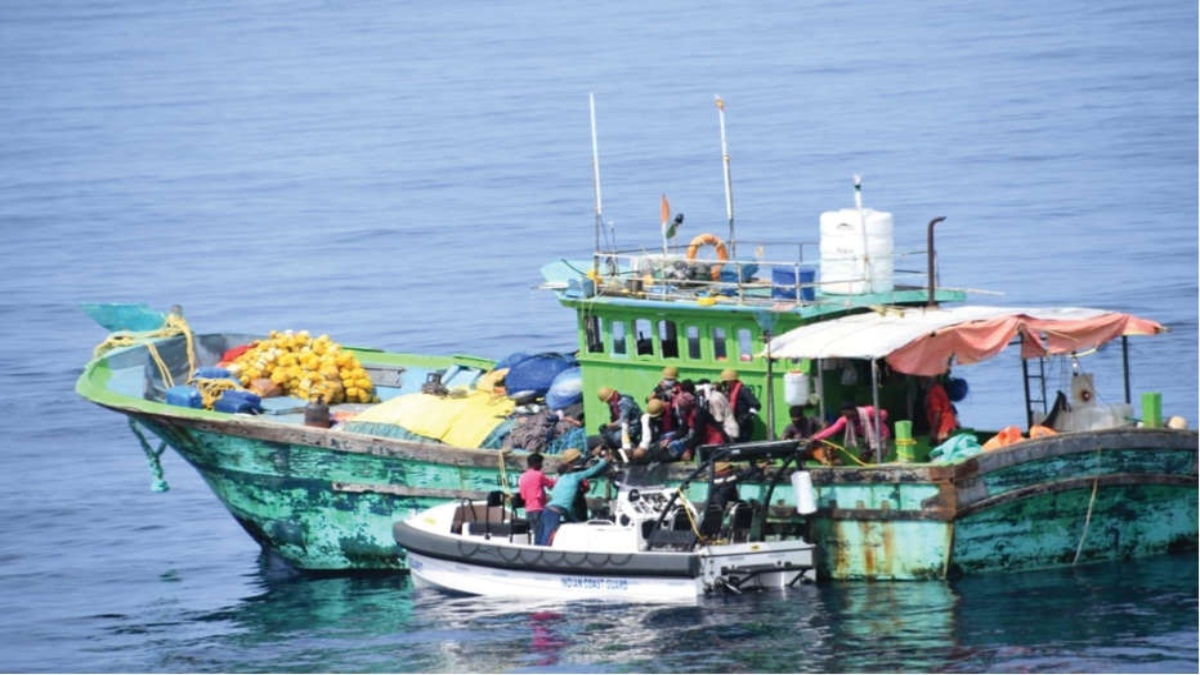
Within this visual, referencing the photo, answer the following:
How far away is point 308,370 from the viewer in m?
37.6

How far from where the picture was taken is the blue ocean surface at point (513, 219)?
96.9 ft

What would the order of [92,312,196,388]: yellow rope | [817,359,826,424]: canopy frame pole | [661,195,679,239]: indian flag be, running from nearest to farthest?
[817,359,826,424]: canopy frame pole
[661,195,679,239]: indian flag
[92,312,196,388]: yellow rope

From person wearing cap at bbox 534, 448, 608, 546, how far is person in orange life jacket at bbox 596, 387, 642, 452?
1.10 ft

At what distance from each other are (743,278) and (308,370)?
24.0 feet

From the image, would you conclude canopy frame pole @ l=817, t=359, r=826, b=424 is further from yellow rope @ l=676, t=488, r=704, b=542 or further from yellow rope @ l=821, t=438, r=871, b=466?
yellow rope @ l=676, t=488, r=704, b=542

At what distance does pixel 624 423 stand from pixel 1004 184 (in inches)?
1593

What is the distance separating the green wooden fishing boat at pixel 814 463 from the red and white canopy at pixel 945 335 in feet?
0.10

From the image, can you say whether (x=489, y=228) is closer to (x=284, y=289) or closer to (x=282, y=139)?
(x=284, y=289)

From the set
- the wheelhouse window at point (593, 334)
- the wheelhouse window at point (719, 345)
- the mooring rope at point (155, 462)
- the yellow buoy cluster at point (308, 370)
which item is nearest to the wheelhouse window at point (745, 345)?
the wheelhouse window at point (719, 345)

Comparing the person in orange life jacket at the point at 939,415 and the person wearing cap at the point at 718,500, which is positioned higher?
the person in orange life jacket at the point at 939,415

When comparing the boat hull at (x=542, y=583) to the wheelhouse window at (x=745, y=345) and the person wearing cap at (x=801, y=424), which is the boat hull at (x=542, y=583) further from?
the wheelhouse window at (x=745, y=345)

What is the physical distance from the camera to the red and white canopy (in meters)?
30.1

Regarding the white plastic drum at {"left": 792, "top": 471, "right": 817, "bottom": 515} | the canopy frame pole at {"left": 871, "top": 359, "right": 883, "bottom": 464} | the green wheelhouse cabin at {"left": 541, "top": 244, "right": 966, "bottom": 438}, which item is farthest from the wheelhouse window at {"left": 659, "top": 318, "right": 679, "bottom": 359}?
the white plastic drum at {"left": 792, "top": 471, "right": 817, "bottom": 515}

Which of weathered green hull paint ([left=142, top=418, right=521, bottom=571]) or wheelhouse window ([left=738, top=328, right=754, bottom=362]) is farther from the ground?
wheelhouse window ([left=738, top=328, right=754, bottom=362])
